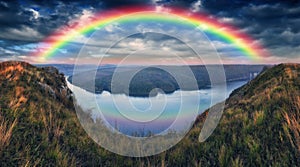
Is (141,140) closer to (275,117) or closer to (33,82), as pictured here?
(275,117)

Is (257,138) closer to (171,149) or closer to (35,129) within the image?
(171,149)

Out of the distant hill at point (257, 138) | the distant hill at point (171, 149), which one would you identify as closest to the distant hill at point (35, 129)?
the distant hill at point (171, 149)

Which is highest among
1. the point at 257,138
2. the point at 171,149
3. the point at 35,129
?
the point at 35,129

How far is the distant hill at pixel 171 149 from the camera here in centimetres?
610

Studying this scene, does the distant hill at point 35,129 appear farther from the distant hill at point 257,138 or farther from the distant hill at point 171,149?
the distant hill at point 257,138

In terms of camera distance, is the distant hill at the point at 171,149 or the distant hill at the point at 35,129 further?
the distant hill at the point at 171,149

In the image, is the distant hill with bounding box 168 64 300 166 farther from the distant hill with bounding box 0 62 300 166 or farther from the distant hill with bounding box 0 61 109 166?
the distant hill with bounding box 0 61 109 166

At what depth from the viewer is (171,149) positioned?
25.3ft

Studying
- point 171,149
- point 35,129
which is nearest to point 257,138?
point 171,149

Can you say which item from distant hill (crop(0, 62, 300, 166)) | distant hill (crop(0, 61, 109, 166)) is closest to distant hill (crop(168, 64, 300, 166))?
distant hill (crop(0, 62, 300, 166))

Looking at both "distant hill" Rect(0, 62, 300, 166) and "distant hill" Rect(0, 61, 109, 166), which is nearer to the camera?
"distant hill" Rect(0, 61, 109, 166)

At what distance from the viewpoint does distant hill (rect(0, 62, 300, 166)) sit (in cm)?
610

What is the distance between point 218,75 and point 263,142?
12.0 feet

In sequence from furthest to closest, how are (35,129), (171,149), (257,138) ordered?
1. (171,149)
2. (35,129)
3. (257,138)
